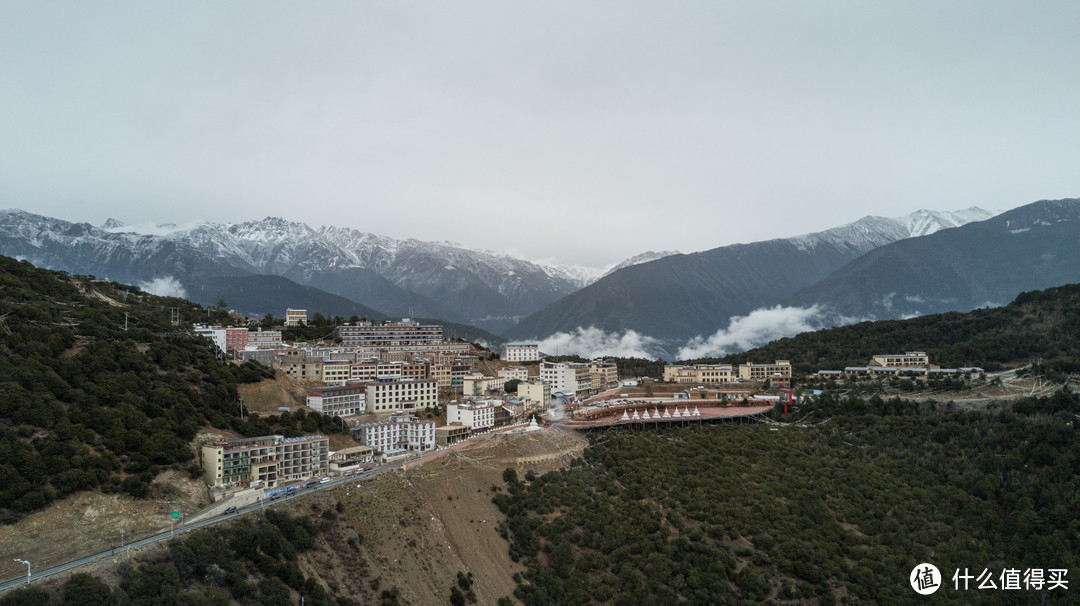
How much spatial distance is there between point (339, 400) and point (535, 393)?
19914 millimetres

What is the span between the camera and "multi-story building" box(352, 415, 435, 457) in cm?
4525

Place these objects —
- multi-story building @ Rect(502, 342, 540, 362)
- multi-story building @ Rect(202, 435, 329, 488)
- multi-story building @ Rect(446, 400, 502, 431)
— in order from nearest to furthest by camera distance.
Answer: multi-story building @ Rect(202, 435, 329, 488), multi-story building @ Rect(446, 400, 502, 431), multi-story building @ Rect(502, 342, 540, 362)

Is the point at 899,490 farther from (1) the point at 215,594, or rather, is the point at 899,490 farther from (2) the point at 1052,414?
(1) the point at 215,594

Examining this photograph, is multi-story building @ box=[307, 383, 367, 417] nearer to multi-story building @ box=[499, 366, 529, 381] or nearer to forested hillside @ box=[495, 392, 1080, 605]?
forested hillside @ box=[495, 392, 1080, 605]

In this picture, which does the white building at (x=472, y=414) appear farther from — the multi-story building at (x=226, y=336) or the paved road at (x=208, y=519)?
the multi-story building at (x=226, y=336)

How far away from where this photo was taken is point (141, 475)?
3014 cm

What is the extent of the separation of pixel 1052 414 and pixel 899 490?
14.9 m

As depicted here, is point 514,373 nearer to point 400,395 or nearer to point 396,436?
point 400,395

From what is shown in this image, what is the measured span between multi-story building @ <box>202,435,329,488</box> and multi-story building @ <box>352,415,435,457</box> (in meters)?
4.63

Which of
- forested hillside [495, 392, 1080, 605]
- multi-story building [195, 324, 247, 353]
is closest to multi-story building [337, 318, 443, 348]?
multi-story building [195, 324, 247, 353]

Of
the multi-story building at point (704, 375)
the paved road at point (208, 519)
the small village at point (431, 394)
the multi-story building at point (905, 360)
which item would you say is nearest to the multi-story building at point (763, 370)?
the small village at point (431, 394)

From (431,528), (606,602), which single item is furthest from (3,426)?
(606,602)

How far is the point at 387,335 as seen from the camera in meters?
82.7
